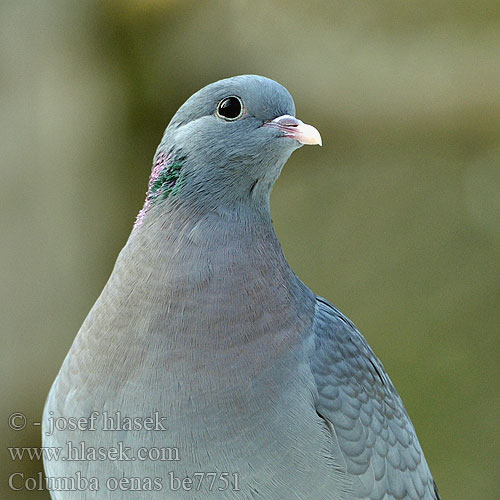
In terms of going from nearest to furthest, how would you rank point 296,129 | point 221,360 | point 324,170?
1. point 221,360
2. point 296,129
3. point 324,170

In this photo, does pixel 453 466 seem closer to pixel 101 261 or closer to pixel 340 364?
pixel 101 261

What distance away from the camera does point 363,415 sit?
1777 mm

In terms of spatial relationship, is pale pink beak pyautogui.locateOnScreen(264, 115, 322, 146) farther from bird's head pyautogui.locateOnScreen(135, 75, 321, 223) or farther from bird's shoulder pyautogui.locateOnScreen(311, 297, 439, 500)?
bird's shoulder pyautogui.locateOnScreen(311, 297, 439, 500)

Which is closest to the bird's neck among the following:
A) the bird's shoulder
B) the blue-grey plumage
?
the blue-grey plumage

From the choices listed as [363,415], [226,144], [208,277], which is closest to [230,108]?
[226,144]

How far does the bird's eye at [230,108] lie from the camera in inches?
68.6

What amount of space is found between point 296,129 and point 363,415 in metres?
0.70

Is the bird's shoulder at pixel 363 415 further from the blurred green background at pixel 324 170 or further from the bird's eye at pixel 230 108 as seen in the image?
the blurred green background at pixel 324 170

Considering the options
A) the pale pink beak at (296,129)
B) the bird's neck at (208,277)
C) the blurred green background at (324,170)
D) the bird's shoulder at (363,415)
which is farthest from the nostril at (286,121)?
the blurred green background at (324,170)

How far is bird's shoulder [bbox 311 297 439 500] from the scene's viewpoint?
1.71 meters

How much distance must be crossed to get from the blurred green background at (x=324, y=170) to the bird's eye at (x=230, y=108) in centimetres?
234

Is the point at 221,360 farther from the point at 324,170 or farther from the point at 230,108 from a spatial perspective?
the point at 324,170

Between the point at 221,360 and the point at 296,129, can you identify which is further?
the point at 296,129

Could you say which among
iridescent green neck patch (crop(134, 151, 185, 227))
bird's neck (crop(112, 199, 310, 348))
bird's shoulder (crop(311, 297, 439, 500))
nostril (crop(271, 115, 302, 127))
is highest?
nostril (crop(271, 115, 302, 127))
